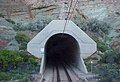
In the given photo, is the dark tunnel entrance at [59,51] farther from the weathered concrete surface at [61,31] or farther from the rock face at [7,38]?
the weathered concrete surface at [61,31]

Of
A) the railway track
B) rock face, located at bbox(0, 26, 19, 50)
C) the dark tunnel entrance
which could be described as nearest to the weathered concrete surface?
the railway track

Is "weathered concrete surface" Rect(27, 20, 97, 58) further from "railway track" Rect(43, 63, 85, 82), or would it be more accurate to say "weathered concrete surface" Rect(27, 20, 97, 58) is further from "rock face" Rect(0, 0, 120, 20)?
"rock face" Rect(0, 0, 120, 20)

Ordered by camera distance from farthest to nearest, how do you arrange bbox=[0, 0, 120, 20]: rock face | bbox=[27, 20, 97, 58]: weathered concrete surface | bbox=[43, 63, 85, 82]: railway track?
1. bbox=[0, 0, 120, 20]: rock face
2. bbox=[27, 20, 97, 58]: weathered concrete surface
3. bbox=[43, 63, 85, 82]: railway track

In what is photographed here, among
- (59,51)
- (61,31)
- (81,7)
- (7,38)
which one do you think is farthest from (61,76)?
(81,7)

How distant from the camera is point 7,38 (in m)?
40.8

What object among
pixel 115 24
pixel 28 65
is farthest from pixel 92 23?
pixel 28 65

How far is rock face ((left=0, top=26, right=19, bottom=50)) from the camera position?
3563 cm

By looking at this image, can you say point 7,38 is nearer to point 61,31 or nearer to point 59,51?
point 61,31

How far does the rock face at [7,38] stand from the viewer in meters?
35.6

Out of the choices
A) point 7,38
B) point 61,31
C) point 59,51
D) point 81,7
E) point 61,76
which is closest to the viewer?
point 61,76

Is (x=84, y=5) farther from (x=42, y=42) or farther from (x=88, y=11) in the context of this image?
(x=42, y=42)

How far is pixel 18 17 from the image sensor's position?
56.7 metres

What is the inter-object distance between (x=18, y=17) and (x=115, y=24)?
1481 cm

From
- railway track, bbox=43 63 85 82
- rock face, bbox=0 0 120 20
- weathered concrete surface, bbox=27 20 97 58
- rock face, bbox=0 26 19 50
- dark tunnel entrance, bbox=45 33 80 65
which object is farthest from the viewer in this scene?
rock face, bbox=0 0 120 20
